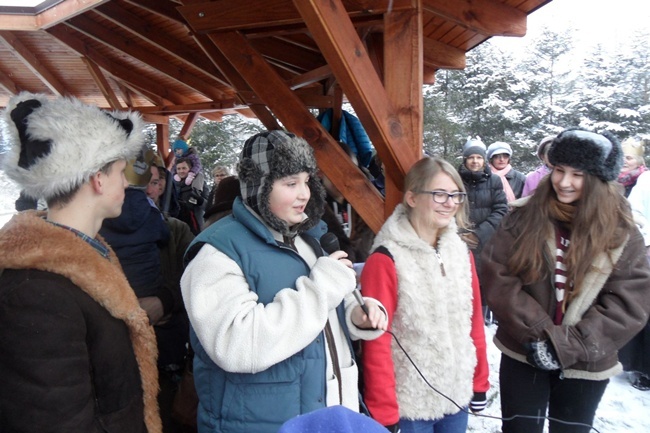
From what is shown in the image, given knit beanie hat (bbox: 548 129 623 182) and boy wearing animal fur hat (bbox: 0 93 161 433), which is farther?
knit beanie hat (bbox: 548 129 623 182)

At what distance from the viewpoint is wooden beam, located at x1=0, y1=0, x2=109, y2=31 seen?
14.2ft

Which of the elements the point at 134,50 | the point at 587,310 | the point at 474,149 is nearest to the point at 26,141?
the point at 587,310

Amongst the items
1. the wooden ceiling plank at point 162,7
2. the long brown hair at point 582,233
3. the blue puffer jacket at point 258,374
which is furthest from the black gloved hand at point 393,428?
the wooden ceiling plank at point 162,7

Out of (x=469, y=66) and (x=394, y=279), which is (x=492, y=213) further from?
(x=469, y=66)

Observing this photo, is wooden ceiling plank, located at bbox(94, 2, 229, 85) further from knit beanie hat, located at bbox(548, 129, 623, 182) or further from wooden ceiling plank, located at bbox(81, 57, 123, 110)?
knit beanie hat, located at bbox(548, 129, 623, 182)

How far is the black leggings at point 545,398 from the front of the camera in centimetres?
205

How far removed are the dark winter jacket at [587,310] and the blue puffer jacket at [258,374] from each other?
108cm

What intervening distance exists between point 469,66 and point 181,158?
65.0ft

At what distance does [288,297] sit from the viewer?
1422 millimetres

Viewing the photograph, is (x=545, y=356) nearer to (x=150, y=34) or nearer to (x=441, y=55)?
(x=441, y=55)

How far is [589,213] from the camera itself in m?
2.07

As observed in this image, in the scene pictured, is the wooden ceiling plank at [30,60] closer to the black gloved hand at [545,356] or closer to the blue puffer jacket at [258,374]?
the blue puffer jacket at [258,374]

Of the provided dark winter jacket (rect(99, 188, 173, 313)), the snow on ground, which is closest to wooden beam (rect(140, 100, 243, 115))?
dark winter jacket (rect(99, 188, 173, 313))

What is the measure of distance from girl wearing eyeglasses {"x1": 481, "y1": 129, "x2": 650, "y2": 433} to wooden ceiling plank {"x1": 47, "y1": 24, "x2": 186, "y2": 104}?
7.03 m
